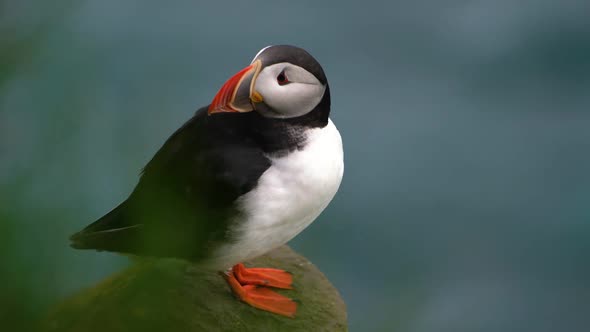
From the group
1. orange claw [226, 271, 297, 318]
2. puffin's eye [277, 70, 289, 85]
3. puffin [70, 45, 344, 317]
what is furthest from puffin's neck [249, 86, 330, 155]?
orange claw [226, 271, 297, 318]

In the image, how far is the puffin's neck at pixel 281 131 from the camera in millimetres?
1635

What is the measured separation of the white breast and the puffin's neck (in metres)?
0.02

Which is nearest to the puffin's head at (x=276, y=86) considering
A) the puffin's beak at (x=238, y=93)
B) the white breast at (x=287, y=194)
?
the puffin's beak at (x=238, y=93)

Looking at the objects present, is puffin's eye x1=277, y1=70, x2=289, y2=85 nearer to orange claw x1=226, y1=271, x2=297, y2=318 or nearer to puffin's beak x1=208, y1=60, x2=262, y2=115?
puffin's beak x1=208, y1=60, x2=262, y2=115

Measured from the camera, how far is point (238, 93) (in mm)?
1486

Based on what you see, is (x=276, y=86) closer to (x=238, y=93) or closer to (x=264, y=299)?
(x=238, y=93)

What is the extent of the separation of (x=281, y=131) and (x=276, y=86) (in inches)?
5.1

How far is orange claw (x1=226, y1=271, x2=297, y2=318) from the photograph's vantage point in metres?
1.99

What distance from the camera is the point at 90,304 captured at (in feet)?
1.36

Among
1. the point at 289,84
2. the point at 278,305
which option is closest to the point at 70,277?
the point at 289,84

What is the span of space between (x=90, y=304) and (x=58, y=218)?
0.25 ft

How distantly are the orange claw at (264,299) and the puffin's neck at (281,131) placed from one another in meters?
0.55

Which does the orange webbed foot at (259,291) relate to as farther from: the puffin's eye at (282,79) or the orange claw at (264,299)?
the puffin's eye at (282,79)

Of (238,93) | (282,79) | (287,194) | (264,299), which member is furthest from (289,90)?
(264,299)
